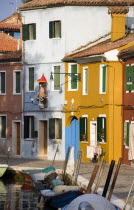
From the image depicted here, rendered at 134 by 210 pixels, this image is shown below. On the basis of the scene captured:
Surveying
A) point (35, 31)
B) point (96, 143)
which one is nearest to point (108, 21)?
point (35, 31)

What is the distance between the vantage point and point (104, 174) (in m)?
43.0

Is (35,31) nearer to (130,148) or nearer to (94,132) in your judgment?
(94,132)

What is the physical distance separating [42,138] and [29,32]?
653 centimetres

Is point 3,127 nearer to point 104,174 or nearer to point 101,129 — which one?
point 101,129

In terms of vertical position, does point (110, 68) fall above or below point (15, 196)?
above

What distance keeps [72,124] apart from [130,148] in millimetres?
10860

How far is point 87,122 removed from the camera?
55.6m

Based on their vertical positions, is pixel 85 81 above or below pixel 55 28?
below

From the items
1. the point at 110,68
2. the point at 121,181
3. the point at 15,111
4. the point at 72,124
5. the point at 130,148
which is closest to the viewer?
the point at 121,181

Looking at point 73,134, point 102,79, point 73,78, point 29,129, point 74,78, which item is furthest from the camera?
point 29,129

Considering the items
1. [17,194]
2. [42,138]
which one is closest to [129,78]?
[17,194]

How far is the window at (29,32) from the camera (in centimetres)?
6100

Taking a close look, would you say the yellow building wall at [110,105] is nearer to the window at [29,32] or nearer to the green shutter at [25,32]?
the window at [29,32]

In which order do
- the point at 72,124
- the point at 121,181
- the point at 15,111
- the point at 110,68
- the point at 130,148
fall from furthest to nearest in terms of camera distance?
the point at 15,111, the point at 72,124, the point at 110,68, the point at 130,148, the point at 121,181
